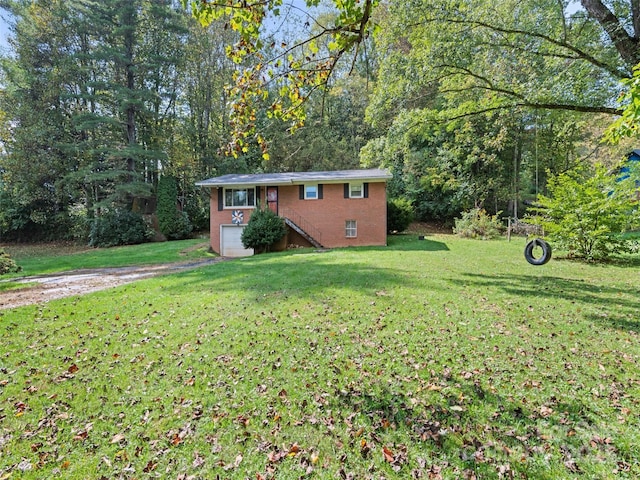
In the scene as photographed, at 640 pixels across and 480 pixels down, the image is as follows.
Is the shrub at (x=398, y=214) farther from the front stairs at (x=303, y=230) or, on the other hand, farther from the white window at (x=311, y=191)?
the front stairs at (x=303, y=230)

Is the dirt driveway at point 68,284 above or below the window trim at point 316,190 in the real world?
below

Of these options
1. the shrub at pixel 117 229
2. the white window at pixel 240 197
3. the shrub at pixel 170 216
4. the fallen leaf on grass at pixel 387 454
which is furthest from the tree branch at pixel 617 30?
the shrub at pixel 117 229

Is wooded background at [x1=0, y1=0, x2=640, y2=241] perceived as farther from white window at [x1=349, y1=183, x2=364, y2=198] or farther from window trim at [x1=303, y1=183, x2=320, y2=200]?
white window at [x1=349, y1=183, x2=364, y2=198]

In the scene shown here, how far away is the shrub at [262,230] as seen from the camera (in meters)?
16.3

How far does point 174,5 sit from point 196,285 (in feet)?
93.1

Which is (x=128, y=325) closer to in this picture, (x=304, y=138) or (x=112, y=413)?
(x=112, y=413)

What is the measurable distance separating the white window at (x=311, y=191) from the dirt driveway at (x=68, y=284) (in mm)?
8917

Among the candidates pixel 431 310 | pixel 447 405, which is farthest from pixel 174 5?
pixel 447 405

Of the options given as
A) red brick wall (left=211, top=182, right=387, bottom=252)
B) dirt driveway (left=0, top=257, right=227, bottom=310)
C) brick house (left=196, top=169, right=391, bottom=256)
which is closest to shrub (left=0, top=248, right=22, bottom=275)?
dirt driveway (left=0, top=257, right=227, bottom=310)

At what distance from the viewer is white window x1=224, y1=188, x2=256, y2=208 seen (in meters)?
18.8

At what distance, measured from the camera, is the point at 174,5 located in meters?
26.0

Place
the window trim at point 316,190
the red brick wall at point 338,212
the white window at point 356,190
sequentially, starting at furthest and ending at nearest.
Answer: the window trim at point 316,190, the white window at point 356,190, the red brick wall at point 338,212

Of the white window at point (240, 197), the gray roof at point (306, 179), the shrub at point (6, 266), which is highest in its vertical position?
the gray roof at point (306, 179)

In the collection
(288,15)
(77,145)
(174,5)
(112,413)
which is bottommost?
(112,413)
